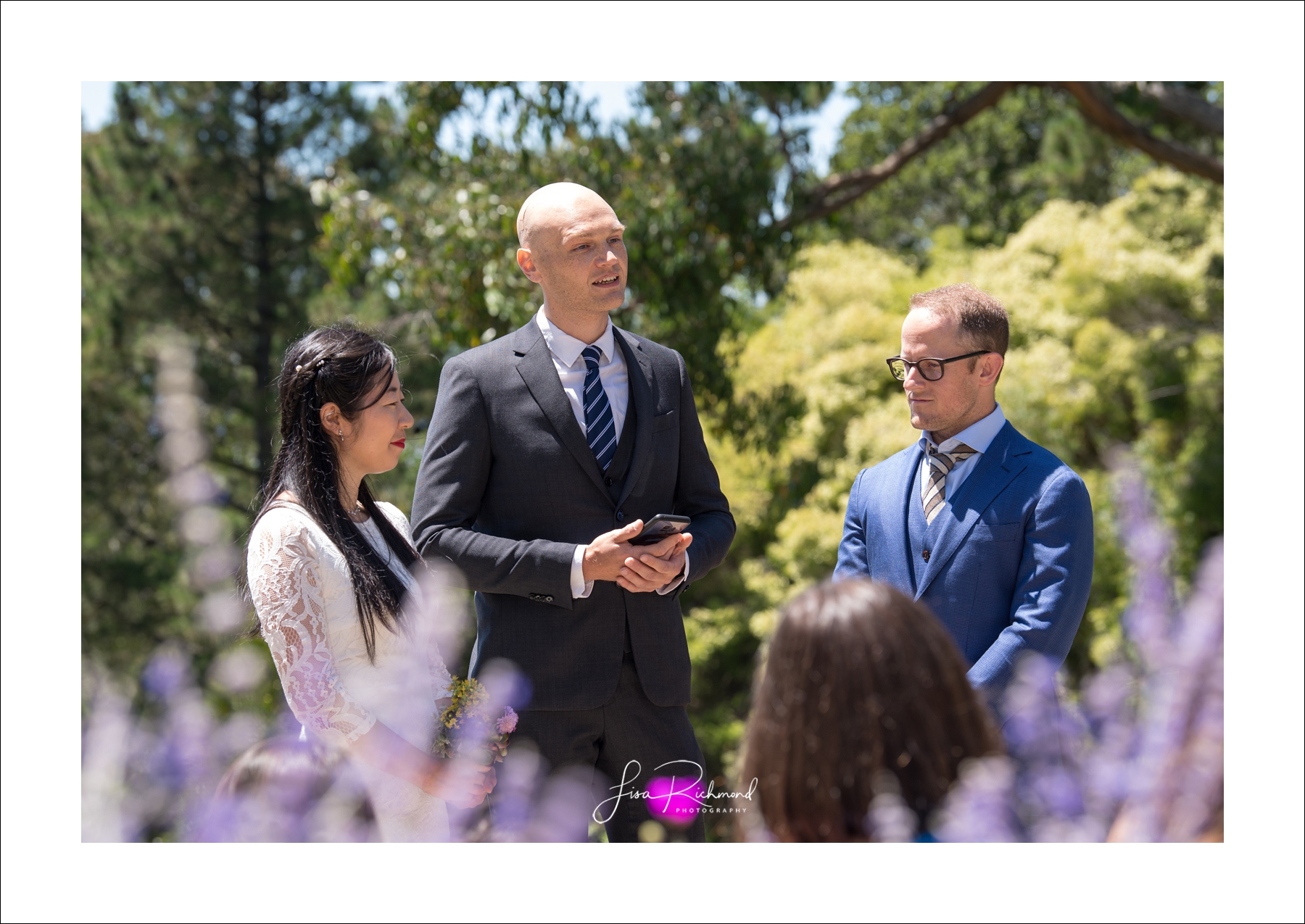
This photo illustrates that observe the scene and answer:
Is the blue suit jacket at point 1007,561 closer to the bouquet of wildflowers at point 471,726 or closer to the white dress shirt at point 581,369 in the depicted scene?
the white dress shirt at point 581,369

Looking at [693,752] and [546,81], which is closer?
[693,752]

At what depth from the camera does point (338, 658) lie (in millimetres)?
2441

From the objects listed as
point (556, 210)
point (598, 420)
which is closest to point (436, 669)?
point (598, 420)

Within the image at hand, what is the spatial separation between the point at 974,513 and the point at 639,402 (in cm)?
91

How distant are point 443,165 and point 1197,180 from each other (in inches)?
406

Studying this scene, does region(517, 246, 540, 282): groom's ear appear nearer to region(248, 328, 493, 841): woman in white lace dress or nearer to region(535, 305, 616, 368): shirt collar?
region(535, 305, 616, 368): shirt collar

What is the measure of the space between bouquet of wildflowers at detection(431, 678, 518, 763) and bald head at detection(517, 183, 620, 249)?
1.18 m

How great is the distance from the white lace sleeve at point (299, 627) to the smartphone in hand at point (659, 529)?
751 mm

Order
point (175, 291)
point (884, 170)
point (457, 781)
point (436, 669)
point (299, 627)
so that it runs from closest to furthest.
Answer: point (299, 627) → point (457, 781) → point (436, 669) → point (884, 170) → point (175, 291)

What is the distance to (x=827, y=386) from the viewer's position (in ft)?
46.0

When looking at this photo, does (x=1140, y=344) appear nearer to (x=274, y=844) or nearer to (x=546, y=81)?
(x=546, y=81)

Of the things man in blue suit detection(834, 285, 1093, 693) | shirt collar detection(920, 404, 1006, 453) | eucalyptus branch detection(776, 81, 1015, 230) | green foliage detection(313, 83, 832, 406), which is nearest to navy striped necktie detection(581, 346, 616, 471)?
man in blue suit detection(834, 285, 1093, 693)

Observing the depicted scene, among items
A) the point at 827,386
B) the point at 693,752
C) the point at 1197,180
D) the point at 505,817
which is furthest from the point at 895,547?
the point at 1197,180

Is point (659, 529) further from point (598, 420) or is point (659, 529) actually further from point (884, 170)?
point (884, 170)
